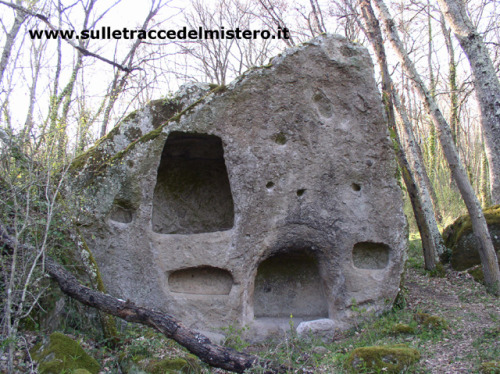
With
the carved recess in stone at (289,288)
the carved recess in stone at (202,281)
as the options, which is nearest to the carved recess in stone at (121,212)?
the carved recess in stone at (202,281)

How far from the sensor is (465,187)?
22.8 ft

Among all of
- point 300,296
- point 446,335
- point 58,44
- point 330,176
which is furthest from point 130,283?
point 58,44

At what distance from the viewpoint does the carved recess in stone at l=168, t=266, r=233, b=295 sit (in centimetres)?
611

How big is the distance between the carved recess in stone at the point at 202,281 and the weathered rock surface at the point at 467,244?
4.55 meters

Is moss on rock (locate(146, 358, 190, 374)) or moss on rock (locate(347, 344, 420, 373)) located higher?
moss on rock (locate(146, 358, 190, 374))

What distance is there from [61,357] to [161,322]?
915mm

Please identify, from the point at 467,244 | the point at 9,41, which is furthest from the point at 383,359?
the point at 9,41

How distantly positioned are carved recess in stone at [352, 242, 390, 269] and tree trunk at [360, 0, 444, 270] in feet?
6.04

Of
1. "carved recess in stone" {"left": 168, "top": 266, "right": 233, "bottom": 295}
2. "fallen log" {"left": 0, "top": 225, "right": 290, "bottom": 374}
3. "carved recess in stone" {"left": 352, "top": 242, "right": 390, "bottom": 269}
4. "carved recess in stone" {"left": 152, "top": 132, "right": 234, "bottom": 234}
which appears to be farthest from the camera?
"carved recess in stone" {"left": 152, "top": 132, "right": 234, "bottom": 234}

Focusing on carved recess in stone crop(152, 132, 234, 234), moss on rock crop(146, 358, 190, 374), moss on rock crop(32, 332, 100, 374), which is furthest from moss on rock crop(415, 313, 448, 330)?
moss on rock crop(32, 332, 100, 374)

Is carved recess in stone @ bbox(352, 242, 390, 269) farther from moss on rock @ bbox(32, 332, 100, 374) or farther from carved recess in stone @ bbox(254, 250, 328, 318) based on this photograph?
moss on rock @ bbox(32, 332, 100, 374)

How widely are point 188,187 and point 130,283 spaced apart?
2.22 metres

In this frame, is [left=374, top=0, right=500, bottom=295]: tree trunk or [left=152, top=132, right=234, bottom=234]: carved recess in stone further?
[left=152, top=132, right=234, bottom=234]: carved recess in stone

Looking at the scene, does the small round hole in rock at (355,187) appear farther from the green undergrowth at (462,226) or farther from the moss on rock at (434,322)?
the green undergrowth at (462,226)
